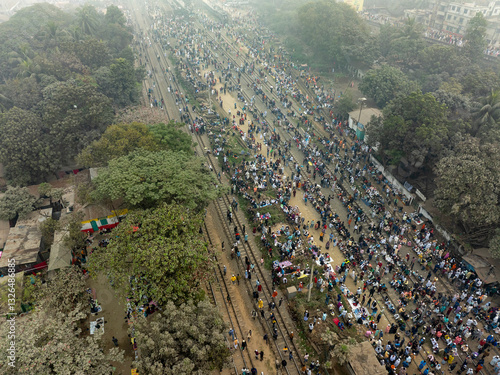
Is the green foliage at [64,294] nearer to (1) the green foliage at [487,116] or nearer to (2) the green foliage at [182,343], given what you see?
(2) the green foliage at [182,343]

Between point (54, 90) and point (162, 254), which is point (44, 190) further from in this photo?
point (162, 254)

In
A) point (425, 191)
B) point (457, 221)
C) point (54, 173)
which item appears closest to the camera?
point (457, 221)

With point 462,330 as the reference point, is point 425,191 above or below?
above

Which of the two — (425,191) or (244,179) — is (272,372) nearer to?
(244,179)

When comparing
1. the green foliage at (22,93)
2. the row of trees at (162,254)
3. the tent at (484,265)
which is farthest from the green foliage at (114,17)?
the tent at (484,265)

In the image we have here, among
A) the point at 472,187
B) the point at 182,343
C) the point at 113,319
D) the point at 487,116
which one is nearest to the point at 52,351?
the point at 182,343

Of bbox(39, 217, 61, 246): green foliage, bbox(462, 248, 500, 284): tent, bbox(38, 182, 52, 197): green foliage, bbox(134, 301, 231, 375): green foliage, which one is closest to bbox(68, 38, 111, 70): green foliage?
bbox(38, 182, 52, 197): green foliage

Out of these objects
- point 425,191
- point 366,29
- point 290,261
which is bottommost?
point 290,261

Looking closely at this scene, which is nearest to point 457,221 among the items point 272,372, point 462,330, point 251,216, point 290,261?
point 462,330
